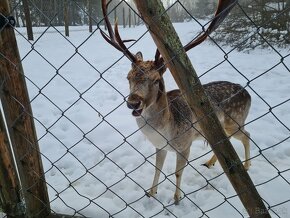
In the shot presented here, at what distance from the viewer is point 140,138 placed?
4258 mm

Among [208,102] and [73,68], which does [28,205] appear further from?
[73,68]

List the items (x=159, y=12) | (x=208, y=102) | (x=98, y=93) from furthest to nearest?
(x=98, y=93) < (x=208, y=102) < (x=159, y=12)

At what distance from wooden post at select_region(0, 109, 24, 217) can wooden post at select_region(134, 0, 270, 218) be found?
1.26 m

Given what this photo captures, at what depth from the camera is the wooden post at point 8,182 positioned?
2.01 meters

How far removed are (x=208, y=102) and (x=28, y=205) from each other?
1488mm

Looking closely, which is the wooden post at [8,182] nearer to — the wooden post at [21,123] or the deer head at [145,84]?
the wooden post at [21,123]

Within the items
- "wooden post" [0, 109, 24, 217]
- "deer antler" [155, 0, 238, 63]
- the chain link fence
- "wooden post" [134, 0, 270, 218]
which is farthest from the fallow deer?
"wooden post" [0, 109, 24, 217]

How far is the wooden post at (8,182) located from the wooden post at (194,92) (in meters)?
1.26

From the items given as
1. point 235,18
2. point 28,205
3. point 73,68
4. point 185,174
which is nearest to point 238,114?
point 185,174

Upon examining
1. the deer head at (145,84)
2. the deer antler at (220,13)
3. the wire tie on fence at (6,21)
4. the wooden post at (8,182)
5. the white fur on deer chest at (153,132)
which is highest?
the deer head at (145,84)

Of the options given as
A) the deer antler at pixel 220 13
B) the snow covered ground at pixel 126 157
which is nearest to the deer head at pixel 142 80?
the snow covered ground at pixel 126 157

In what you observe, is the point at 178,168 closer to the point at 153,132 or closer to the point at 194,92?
the point at 153,132

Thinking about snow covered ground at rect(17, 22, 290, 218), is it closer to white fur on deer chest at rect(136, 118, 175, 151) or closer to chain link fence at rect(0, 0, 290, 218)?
chain link fence at rect(0, 0, 290, 218)

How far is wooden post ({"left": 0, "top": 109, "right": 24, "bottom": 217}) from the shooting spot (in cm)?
201
